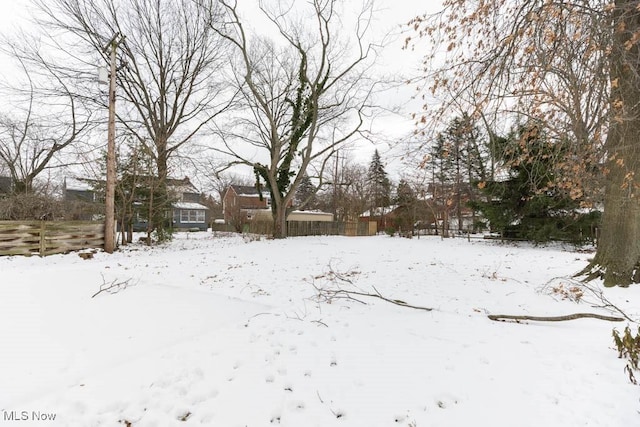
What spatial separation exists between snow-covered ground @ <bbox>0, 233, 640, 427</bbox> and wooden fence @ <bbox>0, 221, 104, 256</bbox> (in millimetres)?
4512

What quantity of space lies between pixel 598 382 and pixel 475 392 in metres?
1.07

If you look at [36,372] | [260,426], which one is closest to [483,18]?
[260,426]

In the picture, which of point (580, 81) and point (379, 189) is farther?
point (379, 189)

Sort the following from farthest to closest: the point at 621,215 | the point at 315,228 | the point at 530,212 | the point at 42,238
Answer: the point at 315,228, the point at 530,212, the point at 42,238, the point at 621,215

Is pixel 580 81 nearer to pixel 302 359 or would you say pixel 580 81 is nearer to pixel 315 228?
pixel 302 359

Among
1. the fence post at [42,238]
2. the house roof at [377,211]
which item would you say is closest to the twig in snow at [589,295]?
the fence post at [42,238]

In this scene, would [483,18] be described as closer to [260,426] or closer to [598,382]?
[598,382]

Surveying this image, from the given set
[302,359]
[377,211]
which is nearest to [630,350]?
[302,359]

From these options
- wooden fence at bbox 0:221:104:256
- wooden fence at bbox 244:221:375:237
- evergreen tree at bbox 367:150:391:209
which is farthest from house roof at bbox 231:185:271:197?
wooden fence at bbox 0:221:104:256

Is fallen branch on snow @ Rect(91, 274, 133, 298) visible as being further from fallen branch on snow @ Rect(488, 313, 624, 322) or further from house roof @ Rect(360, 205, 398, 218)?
house roof @ Rect(360, 205, 398, 218)

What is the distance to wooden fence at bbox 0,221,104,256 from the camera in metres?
8.21

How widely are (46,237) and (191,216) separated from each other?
1042 inches

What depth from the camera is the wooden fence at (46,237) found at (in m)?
8.21

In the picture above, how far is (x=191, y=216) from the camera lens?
3412 cm
